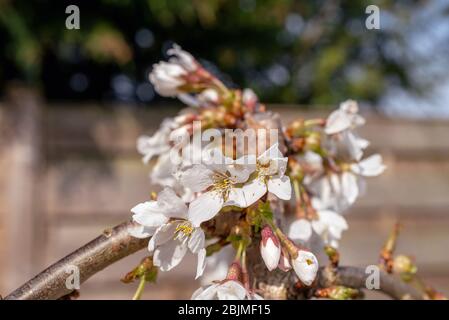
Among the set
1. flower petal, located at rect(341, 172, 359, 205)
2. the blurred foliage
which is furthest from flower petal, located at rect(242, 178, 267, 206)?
the blurred foliage

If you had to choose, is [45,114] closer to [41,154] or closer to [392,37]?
[41,154]

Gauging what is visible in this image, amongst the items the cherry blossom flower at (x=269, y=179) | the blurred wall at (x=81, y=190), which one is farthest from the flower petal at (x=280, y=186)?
the blurred wall at (x=81, y=190)

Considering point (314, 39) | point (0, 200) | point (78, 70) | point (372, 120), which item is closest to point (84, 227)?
point (0, 200)

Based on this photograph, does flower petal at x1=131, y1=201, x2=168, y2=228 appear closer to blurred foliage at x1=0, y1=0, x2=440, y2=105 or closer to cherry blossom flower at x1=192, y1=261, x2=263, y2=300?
cherry blossom flower at x1=192, y1=261, x2=263, y2=300

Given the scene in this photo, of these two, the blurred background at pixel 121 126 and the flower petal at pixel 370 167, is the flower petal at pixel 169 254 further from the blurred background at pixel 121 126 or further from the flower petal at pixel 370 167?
the blurred background at pixel 121 126

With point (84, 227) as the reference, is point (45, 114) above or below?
above
